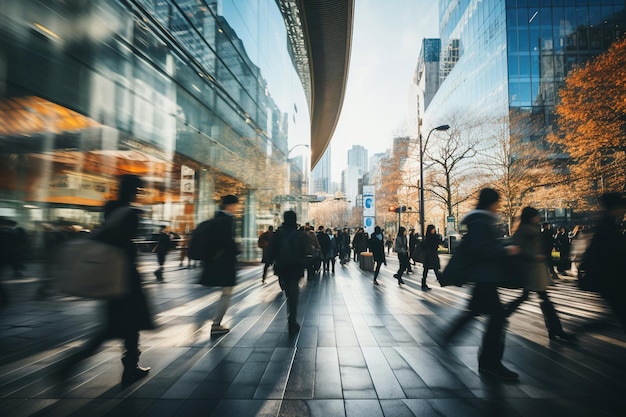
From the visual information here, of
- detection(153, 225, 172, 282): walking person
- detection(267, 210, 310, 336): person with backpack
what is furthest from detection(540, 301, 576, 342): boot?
detection(153, 225, 172, 282): walking person

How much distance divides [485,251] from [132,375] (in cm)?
359

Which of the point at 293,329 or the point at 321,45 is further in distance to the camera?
the point at 321,45

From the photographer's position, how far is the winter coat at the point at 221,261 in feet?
16.7

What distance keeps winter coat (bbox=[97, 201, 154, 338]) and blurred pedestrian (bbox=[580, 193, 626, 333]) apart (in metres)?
4.56

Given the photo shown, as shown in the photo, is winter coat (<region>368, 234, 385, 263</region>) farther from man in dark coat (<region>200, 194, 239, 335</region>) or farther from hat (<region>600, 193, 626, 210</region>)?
hat (<region>600, 193, 626, 210</region>)

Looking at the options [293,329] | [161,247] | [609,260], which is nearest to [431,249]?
[293,329]

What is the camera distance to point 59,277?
10.00ft

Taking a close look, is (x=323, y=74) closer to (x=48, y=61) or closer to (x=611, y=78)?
(x=611, y=78)

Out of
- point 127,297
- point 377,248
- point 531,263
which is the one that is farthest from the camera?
point 377,248

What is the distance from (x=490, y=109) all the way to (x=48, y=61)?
40.0 meters

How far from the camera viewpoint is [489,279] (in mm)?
3564

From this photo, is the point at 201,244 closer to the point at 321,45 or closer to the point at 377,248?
the point at 377,248

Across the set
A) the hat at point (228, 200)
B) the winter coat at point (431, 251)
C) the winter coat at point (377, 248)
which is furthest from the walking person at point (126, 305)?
the winter coat at point (377, 248)

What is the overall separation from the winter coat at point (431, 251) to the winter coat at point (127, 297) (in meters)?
8.60
